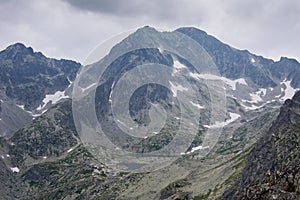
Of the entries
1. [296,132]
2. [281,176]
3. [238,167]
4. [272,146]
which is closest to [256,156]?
[272,146]

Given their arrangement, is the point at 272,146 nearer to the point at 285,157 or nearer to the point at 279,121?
the point at 285,157

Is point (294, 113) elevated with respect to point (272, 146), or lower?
elevated

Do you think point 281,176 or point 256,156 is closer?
point 281,176

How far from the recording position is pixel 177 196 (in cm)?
19262

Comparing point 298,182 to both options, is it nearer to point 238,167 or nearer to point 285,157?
point 285,157

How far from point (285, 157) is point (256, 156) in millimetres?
21695

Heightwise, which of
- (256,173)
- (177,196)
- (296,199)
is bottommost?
(177,196)

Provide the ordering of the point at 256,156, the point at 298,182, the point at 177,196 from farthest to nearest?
the point at 177,196
the point at 256,156
the point at 298,182

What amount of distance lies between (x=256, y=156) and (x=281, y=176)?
125m

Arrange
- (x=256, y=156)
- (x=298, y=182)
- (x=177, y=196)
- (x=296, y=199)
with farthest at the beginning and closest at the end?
(x=177, y=196) < (x=256, y=156) < (x=298, y=182) < (x=296, y=199)

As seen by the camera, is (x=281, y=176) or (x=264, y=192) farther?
(x=281, y=176)

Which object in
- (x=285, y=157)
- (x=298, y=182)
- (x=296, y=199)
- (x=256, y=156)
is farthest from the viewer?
(x=256, y=156)

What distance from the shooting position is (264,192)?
36.1m

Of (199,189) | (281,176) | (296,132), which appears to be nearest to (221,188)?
Result: (199,189)
